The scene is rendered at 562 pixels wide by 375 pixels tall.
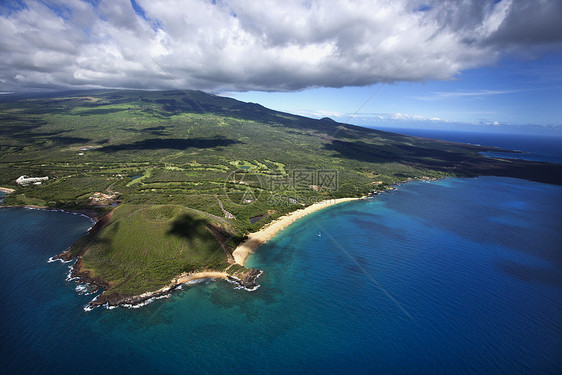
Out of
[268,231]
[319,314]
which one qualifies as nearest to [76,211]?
[268,231]

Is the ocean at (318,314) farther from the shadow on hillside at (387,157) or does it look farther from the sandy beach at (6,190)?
the shadow on hillside at (387,157)

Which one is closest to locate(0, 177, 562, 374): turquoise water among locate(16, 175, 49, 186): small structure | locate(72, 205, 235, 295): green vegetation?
locate(72, 205, 235, 295): green vegetation

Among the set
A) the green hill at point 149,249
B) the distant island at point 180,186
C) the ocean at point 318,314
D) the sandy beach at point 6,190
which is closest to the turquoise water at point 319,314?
the ocean at point 318,314

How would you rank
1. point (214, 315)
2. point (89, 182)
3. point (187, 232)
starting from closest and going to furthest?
1. point (214, 315)
2. point (187, 232)
3. point (89, 182)

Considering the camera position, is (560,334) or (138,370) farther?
(560,334)

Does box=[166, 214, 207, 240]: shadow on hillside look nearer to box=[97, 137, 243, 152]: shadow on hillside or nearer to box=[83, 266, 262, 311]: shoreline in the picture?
box=[83, 266, 262, 311]: shoreline

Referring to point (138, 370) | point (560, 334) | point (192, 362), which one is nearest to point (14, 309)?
point (138, 370)

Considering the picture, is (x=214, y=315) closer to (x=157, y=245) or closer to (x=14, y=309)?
(x=157, y=245)
